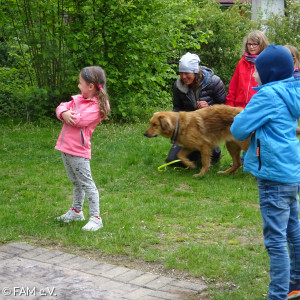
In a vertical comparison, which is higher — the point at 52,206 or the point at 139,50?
the point at 139,50

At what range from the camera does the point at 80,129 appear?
5781 millimetres

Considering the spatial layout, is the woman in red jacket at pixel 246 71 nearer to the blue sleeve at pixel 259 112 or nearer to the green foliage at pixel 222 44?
the blue sleeve at pixel 259 112

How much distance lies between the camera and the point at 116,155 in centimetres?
942

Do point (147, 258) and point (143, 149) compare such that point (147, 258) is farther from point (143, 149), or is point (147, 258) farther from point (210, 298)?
point (143, 149)

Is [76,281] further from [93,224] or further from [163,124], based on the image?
[163,124]

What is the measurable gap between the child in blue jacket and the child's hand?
219cm

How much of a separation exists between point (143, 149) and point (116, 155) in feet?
2.02

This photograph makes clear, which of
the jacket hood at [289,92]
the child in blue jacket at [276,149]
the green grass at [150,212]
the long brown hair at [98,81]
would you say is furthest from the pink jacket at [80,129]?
the jacket hood at [289,92]

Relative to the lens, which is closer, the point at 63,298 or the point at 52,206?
the point at 63,298

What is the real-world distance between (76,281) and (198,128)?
14.1 ft

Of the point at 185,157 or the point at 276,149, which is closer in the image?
the point at 276,149

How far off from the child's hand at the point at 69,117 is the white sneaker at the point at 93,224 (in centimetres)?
107

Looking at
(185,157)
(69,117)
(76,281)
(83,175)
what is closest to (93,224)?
(83,175)

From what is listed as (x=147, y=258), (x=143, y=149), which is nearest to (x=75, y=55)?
(x=143, y=149)
